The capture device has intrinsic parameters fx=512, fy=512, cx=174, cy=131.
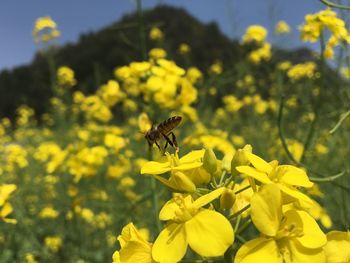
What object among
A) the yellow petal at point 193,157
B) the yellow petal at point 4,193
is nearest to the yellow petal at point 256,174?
the yellow petal at point 193,157

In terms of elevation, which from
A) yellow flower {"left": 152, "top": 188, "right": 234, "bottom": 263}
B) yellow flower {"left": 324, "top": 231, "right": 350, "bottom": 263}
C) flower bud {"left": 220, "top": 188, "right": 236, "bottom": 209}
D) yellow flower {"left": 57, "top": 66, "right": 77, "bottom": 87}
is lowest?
yellow flower {"left": 324, "top": 231, "right": 350, "bottom": 263}

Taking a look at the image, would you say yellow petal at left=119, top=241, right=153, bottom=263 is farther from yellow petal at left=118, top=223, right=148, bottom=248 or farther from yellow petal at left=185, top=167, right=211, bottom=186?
yellow petal at left=185, top=167, right=211, bottom=186

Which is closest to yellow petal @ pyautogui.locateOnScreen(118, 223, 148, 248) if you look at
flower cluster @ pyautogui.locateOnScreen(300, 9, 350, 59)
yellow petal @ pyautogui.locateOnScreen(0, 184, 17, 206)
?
yellow petal @ pyautogui.locateOnScreen(0, 184, 17, 206)

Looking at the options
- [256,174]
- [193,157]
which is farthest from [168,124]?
[256,174]

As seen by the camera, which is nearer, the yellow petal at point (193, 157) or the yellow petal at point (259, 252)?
the yellow petal at point (259, 252)

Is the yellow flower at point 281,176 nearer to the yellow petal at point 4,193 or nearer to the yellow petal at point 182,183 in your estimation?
the yellow petal at point 182,183

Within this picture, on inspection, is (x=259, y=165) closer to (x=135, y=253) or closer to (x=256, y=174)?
(x=256, y=174)
